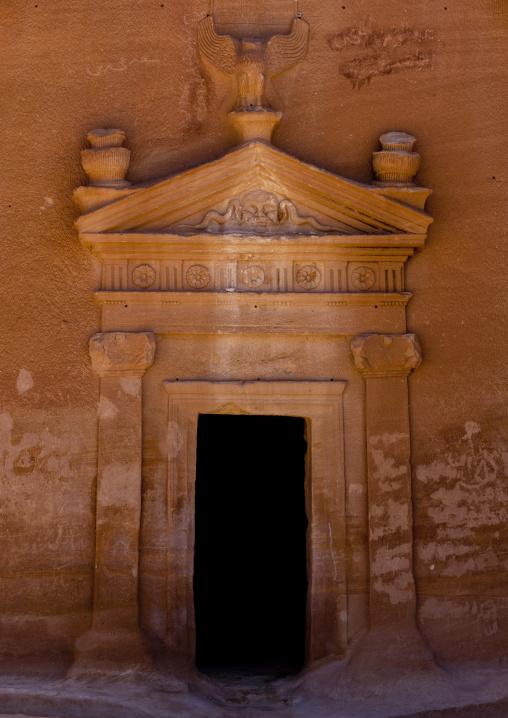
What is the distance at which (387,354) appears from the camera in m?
6.70

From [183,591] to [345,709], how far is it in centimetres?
135

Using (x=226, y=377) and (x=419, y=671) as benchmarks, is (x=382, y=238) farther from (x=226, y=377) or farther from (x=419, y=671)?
(x=419, y=671)

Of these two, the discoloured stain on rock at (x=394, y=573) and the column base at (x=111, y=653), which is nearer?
the column base at (x=111, y=653)

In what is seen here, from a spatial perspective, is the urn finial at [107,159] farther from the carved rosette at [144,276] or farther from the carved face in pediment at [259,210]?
the carved face in pediment at [259,210]

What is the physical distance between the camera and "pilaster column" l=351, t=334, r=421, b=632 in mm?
6504

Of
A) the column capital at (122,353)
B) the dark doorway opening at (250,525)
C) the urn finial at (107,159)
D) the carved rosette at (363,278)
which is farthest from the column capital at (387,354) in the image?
the urn finial at (107,159)

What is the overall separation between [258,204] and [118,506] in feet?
8.02

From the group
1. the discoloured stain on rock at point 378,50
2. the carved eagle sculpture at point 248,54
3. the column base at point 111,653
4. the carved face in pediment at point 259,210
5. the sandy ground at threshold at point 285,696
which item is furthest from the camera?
the discoloured stain on rock at point 378,50

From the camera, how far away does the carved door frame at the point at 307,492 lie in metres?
6.52

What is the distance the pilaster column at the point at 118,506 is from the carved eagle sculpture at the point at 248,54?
6.62ft

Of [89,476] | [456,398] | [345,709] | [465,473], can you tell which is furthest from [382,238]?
[345,709]

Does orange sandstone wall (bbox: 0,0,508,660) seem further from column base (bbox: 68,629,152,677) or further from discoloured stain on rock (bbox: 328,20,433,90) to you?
column base (bbox: 68,629,152,677)

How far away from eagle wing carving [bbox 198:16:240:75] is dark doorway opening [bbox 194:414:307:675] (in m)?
3.32

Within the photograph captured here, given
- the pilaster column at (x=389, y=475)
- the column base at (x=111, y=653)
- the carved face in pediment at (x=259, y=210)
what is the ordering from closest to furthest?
1. the column base at (x=111, y=653)
2. the pilaster column at (x=389, y=475)
3. the carved face in pediment at (x=259, y=210)
